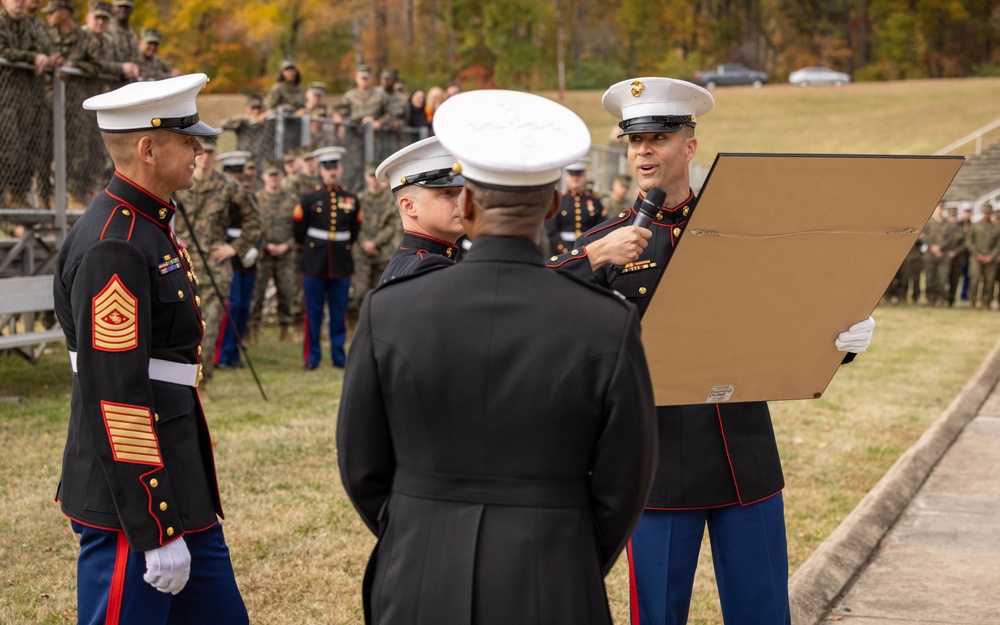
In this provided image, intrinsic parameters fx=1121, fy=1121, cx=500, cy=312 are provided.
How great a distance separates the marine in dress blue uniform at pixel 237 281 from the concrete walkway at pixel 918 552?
6.65 metres

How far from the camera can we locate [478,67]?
6031cm

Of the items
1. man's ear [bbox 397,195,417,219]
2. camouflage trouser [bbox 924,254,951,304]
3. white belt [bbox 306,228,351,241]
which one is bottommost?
camouflage trouser [bbox 924,254,951,304]

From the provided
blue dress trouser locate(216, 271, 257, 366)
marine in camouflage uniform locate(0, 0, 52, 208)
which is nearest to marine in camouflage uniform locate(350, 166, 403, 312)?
blue dress trouser locate(216, 271, 257, 366)

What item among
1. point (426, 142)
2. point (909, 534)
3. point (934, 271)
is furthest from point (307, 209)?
point (934, 271)

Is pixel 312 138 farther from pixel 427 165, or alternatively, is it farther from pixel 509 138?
pixel 509 138

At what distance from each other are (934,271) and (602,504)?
932 inches

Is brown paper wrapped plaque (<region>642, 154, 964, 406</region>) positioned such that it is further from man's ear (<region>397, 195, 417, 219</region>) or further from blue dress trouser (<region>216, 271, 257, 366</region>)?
blue dress trouser (<region>216, 271, 257, 366</region>)

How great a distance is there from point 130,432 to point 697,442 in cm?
164

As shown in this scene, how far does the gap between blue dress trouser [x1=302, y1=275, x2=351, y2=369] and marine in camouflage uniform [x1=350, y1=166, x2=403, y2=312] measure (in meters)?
1.43

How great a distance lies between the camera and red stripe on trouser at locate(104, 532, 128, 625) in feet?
9.59

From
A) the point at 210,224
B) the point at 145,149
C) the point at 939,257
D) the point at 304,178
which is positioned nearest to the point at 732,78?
the point at 939,257

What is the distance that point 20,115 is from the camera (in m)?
9.34

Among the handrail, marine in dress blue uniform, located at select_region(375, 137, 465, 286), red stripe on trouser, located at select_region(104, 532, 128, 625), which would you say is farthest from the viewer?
the handrail

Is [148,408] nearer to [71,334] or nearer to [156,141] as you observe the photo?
[71,334]
